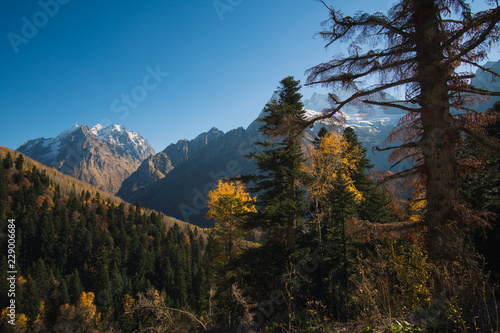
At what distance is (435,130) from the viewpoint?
4395 mm

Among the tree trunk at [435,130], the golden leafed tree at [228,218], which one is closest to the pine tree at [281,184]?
the golden leafed tree at [228,218]

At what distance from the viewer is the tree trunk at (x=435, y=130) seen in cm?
430

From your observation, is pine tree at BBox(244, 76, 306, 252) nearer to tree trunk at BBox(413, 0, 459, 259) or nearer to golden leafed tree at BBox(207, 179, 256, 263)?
golden leafed tree at BBox(207, 179, 256, 263)

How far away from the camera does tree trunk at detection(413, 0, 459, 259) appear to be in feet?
14.1

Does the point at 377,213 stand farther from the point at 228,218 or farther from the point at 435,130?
the point at 435,130

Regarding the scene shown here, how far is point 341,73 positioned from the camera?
207 inches

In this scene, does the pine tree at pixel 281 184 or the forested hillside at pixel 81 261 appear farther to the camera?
the forested hillside at pixel 81 261

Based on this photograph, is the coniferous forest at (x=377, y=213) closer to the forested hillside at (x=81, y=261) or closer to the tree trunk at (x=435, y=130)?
the tree trunk at (x=435, y=130)

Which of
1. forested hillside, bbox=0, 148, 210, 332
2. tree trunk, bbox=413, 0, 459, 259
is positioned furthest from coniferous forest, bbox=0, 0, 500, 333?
forested hillside, bbox=0, 148, 210, 332

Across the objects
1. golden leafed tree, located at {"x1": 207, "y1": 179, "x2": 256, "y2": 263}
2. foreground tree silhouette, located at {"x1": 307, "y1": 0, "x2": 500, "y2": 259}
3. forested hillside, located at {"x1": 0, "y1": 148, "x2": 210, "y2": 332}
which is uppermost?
foreground tree silhouette, located at {"x1": 307, "y1": 0, "x2": 500, "y2": 259}

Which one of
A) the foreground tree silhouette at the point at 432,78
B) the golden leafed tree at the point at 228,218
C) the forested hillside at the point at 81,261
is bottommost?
the forested hillside at the point at 81,261

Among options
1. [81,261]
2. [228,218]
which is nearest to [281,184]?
[228,218]

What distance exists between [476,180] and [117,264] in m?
81.1

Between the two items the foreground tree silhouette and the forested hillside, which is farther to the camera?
the forested hillside
